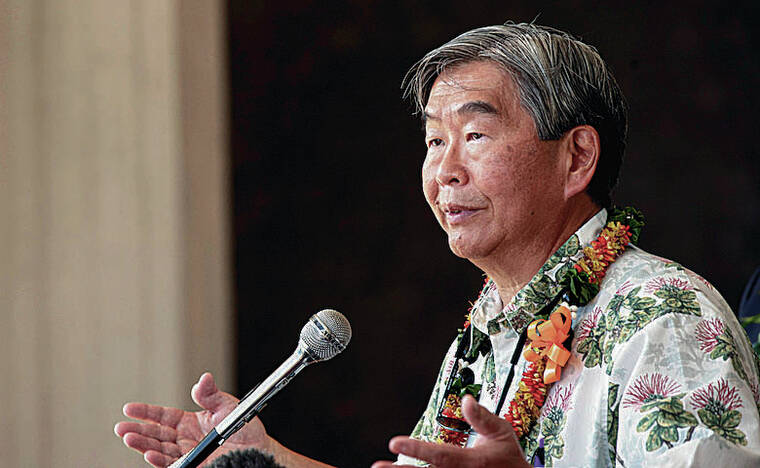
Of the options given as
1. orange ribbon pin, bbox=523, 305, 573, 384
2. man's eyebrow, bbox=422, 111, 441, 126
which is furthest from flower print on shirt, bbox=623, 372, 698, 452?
man's eyebrow, bbox=422, 111, 441, 126

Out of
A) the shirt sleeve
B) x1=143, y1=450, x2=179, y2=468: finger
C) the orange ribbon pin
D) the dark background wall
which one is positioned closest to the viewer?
the shirt sleeve

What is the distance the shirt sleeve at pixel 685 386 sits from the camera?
133cm

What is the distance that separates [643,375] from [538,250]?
45 cm

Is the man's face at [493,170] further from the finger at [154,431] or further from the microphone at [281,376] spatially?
the finger at [154,431]

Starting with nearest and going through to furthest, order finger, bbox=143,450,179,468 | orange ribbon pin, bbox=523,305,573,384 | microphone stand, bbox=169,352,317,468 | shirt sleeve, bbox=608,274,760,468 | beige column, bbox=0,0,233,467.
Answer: shirt sleeve, bbox=608,274,760,468 < microphone stand, bbox=169,352,317,468 < orange ribbon pin, bbox=523,305,573,384 < finger, bbox=143,450,179,468 < beige column, bbox=0,0,233,467

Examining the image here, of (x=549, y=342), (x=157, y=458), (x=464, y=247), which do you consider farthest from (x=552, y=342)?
(x=157, y=458)

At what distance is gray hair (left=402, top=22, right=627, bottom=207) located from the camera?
1.77 meters

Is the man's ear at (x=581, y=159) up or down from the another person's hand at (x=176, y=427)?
up

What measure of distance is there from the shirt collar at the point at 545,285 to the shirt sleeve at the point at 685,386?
23 centimetres

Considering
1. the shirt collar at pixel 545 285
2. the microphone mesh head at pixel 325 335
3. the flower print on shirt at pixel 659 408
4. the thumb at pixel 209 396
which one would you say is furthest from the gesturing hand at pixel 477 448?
the thumb at pixel 209 396

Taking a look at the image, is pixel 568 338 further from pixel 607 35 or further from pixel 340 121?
pixel 607 35

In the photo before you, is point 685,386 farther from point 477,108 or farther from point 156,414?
point 156,414

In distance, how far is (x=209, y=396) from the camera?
6.29ft

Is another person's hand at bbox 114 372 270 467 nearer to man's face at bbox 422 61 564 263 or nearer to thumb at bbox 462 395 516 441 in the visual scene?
man's face at bbox 422 61 564 263
